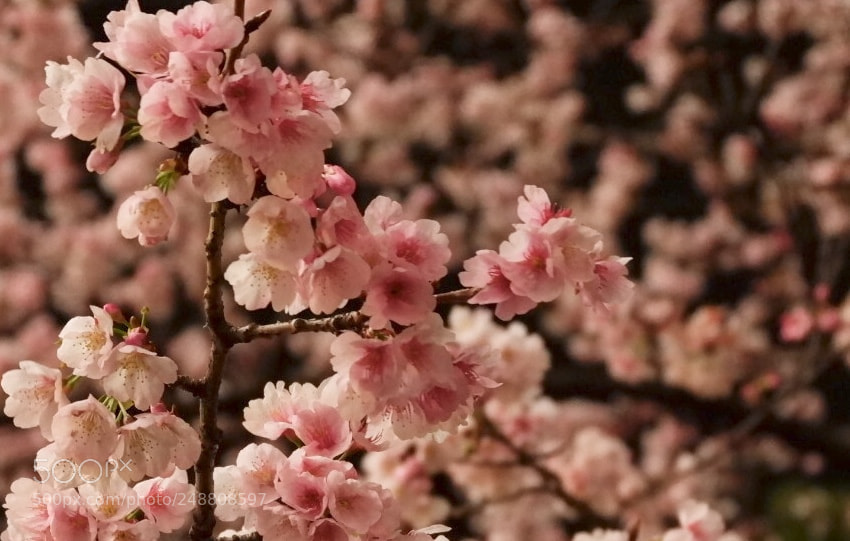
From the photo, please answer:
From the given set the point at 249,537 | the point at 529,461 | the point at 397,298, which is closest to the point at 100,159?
the point at 397,298

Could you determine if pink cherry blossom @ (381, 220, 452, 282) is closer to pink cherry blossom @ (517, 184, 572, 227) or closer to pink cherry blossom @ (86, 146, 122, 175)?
pink cherry blossom @ (517, 184, 572, 227)

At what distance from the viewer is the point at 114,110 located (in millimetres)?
701

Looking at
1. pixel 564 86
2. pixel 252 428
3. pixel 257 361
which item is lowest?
pixel 257 361

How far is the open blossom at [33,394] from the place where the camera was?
0.73 m

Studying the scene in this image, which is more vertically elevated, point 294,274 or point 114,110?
point 114,110

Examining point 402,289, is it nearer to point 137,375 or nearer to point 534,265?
point 534,265

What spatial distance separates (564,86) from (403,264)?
3.37 m

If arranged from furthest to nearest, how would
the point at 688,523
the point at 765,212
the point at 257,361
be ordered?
the point at 765,212 < the point at 257,361 < the point at 688,523

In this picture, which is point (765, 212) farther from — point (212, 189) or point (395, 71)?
point (212, 189)

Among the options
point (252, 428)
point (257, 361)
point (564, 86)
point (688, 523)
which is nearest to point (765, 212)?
point (564, 86)

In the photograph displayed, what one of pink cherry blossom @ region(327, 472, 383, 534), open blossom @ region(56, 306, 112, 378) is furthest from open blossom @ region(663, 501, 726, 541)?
open blossom @ region(56, 306, 112, 378)

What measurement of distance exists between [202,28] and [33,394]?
321 millimetres

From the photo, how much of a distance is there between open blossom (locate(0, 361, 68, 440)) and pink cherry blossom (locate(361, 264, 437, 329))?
10.2 inches

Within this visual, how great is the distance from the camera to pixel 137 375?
71cm
